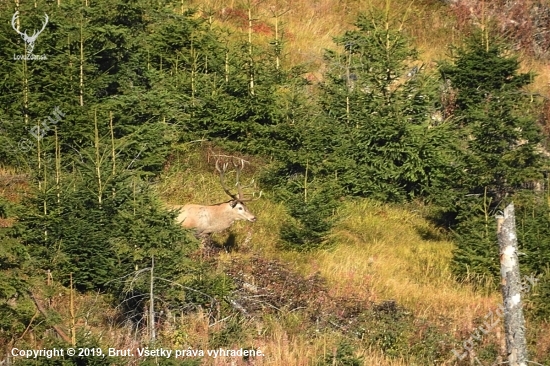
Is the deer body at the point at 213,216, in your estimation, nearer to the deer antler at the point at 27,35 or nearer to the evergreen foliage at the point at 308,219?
the evergreen foliage at the point at 308,219

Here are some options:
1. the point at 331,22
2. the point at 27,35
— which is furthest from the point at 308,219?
the point at 331,22

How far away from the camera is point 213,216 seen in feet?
54.2

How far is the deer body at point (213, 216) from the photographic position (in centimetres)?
1641

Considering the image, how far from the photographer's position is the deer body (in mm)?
16406

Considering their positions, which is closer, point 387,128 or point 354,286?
point 354,286

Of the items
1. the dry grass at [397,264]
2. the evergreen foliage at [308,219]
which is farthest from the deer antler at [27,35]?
the dry grass at [397,264]

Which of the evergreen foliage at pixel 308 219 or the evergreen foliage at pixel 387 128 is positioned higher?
the evergreen foliage at pixel 387 128

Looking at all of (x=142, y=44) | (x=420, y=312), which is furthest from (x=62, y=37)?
(x=420, y=312)

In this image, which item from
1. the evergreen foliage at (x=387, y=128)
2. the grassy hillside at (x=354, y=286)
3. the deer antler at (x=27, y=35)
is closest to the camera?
the grassy hillside at (x=354, y=286)

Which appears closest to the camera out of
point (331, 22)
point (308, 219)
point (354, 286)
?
point (354, 286)
